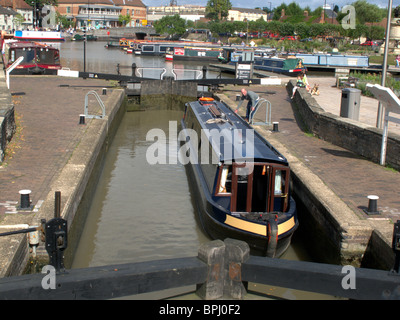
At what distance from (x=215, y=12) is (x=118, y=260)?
132 m

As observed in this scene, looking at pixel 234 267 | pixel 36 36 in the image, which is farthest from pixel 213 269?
pixel 36 36

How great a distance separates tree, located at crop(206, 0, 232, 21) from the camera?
5290 inches

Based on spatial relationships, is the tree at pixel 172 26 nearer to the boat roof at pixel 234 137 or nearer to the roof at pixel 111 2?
the roof at pixel 111 2

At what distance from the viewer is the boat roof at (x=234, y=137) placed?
30.6 feet

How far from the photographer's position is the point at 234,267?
21.0ft

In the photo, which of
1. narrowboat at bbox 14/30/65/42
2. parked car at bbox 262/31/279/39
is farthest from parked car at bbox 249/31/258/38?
narrowboat at bbox 14/30/65/42

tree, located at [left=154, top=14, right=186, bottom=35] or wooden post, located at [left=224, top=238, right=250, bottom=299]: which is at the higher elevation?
tree, located at [left=154, top=14, right=186, bottom=35]

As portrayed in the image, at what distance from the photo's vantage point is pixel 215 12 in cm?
13500

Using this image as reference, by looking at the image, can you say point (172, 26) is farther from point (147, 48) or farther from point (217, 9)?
point (147, 48)

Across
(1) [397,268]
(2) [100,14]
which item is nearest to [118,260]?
(1) [397,268]

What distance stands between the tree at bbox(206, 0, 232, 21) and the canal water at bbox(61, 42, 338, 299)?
406ft

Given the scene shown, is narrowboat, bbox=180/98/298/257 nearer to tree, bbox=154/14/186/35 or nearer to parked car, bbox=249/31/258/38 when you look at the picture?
parked car, bbox=249/31/258/38

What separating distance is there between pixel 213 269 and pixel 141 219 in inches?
185
